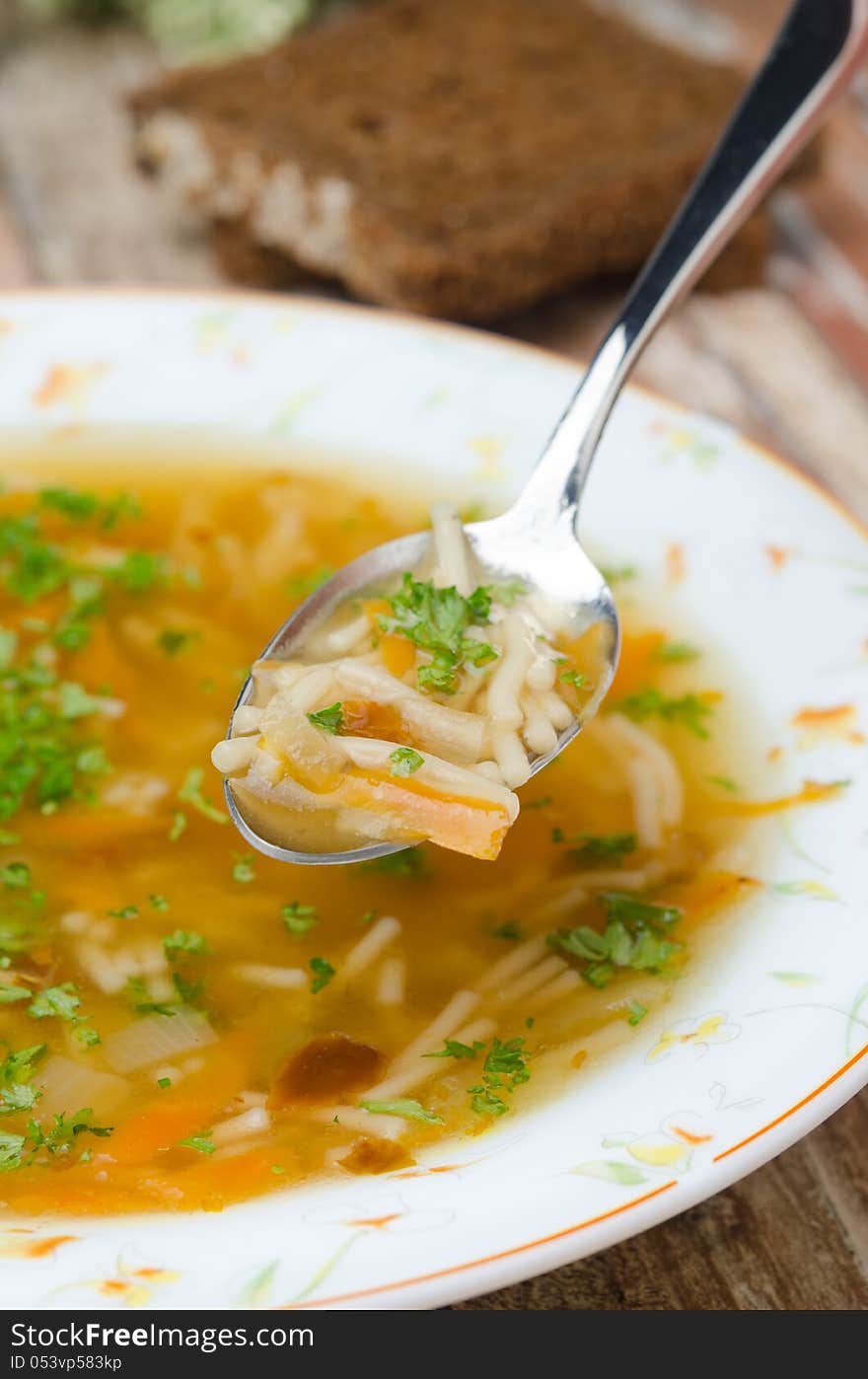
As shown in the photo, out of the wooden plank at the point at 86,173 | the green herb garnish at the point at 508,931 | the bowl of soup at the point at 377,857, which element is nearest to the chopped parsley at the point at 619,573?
the bowl of soup at the point at 377,857

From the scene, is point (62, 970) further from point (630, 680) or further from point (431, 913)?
point (630, 680)

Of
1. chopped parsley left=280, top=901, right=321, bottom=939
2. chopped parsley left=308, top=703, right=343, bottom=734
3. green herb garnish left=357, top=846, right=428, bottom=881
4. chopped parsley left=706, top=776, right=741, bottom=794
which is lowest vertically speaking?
chopped parsley left=280, top=901, right=321, bottom=939

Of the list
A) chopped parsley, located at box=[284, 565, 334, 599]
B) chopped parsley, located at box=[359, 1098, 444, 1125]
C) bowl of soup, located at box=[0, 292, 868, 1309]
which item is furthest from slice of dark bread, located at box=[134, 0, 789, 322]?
chopped parsley, located at box=[359, 1098, 444, 1125]

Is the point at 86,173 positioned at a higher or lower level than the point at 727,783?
lower

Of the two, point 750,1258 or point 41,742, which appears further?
point 41,742

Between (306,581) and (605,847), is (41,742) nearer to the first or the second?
(306,581)

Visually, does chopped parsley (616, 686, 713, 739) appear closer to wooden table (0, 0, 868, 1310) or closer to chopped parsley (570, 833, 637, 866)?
chopped parsley (570, 833, 637, 866)

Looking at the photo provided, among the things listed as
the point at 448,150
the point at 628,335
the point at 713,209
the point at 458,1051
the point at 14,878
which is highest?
the point at 713,209

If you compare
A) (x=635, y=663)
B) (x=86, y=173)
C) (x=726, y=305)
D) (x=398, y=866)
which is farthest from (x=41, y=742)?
(x=86, y=173)

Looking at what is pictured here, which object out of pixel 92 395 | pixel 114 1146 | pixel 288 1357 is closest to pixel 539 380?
pixel 92 395
